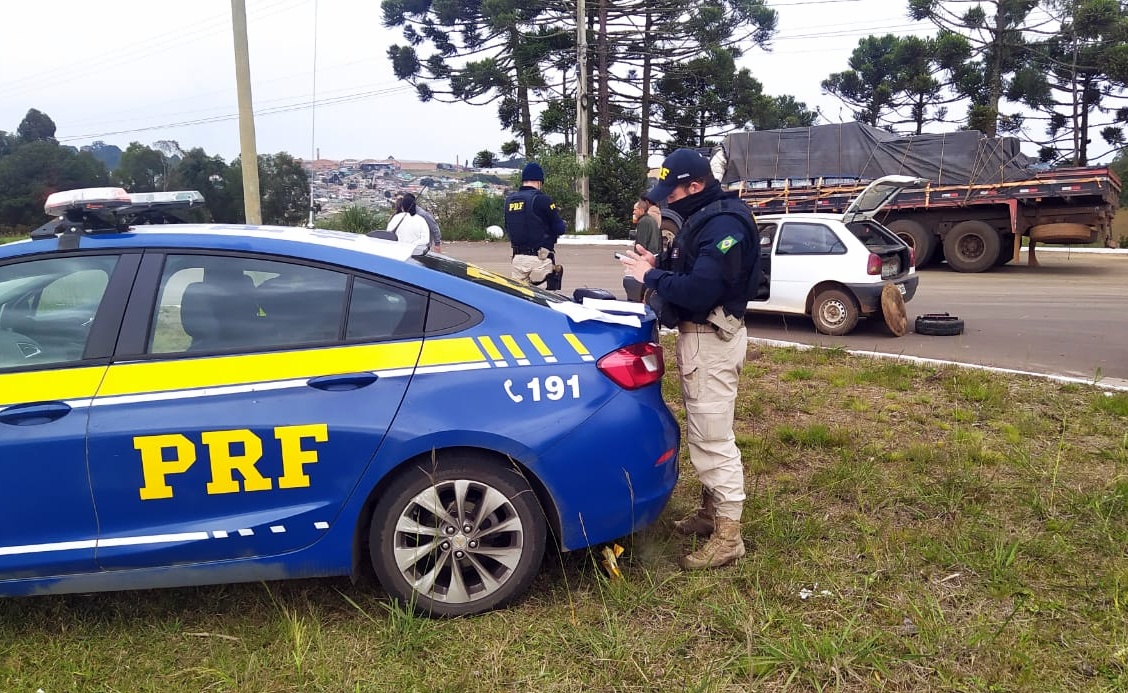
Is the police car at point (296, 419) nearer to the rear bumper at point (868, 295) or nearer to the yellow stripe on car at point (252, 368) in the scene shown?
the yellow stripe on car at point (252, 368)

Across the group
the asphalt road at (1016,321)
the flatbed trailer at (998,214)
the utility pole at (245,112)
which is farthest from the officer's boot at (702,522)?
the flatbed trailer at (998,214)

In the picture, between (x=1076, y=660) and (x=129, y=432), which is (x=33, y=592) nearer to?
(x=129, y=432)

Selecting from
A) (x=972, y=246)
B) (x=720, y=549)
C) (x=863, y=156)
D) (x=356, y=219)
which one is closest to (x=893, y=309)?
(x=720, y=549)

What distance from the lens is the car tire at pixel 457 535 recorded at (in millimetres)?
2996

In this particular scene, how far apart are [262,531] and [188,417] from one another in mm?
464

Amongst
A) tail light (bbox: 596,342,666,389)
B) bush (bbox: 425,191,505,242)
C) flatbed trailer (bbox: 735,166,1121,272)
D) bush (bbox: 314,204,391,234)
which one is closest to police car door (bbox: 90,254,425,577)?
tail light (bbox: 596,342,666,389)

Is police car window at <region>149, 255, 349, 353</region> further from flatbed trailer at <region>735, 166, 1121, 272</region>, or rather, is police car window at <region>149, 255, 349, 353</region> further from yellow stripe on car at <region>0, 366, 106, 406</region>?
flatbed trailer at <region>735, 166, 1121, 272</region>

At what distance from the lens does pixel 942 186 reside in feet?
55.5

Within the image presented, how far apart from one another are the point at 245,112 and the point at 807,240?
6.54 m

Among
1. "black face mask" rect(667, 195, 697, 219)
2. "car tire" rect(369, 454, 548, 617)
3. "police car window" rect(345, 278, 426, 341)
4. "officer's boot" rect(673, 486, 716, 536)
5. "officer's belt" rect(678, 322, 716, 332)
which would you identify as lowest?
"officer's boot" rect(673, 486, 716, 536)

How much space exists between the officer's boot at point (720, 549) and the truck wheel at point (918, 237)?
14.0m

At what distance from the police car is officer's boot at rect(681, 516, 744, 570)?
1.29 ft

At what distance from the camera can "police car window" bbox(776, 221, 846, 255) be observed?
358 inches

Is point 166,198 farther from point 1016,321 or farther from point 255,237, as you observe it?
point 1016,321
